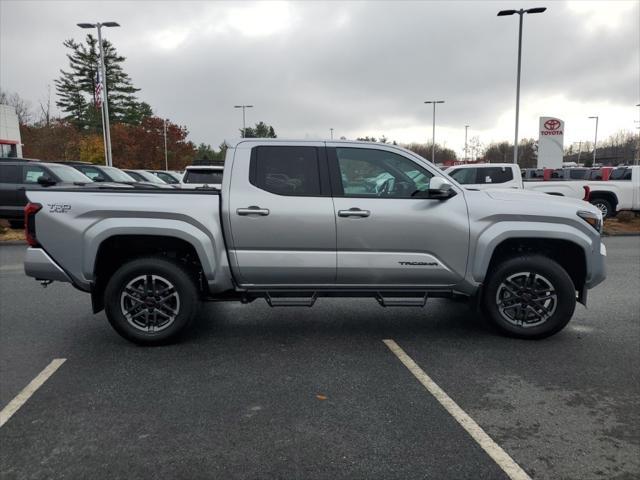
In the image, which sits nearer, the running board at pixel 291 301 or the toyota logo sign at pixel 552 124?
the running board at pixel 291 301

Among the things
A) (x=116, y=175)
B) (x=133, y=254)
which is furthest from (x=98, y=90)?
(x=133, y=254)

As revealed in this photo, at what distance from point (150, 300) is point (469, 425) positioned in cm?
304

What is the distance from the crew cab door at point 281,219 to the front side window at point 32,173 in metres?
10.5

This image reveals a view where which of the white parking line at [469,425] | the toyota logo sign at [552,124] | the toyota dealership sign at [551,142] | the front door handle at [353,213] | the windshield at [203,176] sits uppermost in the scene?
the toyota logo sign at [552,124]

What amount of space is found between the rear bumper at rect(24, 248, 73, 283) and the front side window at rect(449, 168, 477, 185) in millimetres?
11854

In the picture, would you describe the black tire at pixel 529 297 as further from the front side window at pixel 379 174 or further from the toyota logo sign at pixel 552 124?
the toyota logo sign at pixel 552 124

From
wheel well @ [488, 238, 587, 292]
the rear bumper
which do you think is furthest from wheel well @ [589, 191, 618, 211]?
the rear bumper

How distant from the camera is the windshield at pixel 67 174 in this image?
43.3ft

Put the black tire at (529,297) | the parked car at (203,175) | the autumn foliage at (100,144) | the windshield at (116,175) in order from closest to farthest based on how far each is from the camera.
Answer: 1. the black tire at (529,297)
2. the parked car at (203,175)
3. the windshield at (116,175)
4. the autumn foliage at (100,144)

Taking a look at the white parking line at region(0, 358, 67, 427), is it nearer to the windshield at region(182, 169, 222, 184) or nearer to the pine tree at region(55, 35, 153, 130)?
the windshield at region(182, 169, 222, 184)

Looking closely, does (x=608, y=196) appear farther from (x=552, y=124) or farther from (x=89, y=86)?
(x=89, y=86)

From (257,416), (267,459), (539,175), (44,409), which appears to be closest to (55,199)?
(44,409)

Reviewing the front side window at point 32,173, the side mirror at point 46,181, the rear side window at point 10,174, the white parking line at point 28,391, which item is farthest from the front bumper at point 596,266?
the rear side window at point 10,174

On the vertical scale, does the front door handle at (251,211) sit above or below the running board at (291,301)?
above
